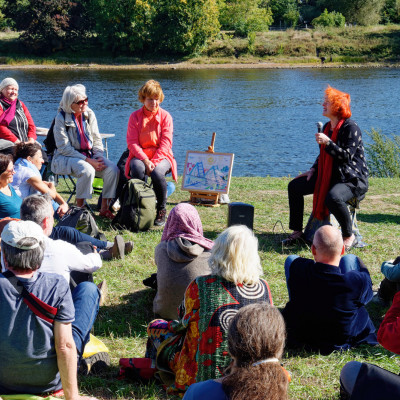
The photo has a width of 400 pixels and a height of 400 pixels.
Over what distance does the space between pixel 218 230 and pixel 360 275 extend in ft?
10.8

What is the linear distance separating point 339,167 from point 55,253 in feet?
11.6

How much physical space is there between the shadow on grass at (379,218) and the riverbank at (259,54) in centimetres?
4776

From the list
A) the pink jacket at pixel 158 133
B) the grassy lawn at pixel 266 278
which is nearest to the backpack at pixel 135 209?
the grassy lawn at pixel 266 278

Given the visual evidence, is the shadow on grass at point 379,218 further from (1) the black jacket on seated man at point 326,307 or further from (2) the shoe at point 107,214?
(1) the black jacket on seated man at point 326,307

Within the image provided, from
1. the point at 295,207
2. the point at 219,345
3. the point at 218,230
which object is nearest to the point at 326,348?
the point at 219,345

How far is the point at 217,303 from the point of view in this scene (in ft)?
10.6

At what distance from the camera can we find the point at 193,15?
194 ft

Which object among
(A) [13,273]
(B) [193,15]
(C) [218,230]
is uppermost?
(B) [193,15]

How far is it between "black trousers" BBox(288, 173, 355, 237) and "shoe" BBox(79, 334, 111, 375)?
3155mm

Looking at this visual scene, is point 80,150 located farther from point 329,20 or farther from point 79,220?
point 329,20

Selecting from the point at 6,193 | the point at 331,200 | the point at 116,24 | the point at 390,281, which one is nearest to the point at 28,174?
the point at 6,193

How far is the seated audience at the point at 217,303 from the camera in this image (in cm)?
316

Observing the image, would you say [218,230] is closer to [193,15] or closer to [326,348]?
[326,348]

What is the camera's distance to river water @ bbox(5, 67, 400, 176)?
68.9 feet
